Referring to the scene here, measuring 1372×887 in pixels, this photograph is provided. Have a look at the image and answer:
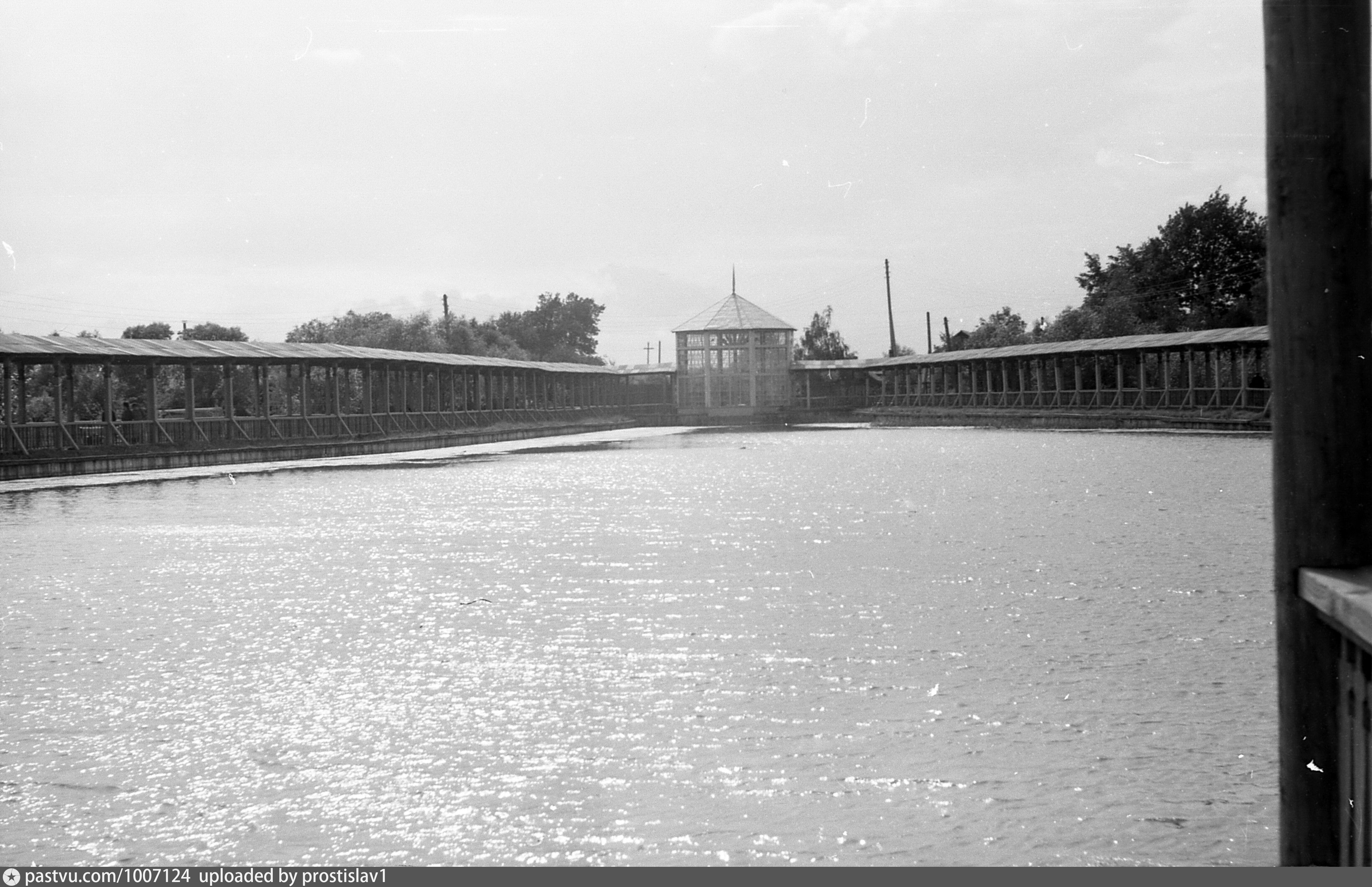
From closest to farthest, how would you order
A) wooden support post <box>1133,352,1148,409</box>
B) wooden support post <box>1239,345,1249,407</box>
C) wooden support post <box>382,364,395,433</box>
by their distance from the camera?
wooden support post <box>1239,345,1249,407</box> → wooden support post <box>382,364,395,433</box> → wooden support post <box>1133,352,1148,409</box>

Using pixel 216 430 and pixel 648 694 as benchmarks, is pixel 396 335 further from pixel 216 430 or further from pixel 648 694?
pixel 648 694

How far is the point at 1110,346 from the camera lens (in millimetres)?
44625

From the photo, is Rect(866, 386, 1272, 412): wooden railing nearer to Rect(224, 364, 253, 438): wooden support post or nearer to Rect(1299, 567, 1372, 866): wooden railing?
Rect(224, 364, 253, 438): wooden support post

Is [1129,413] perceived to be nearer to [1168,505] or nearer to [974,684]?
[1168,505]

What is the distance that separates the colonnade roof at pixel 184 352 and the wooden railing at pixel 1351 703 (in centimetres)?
2561

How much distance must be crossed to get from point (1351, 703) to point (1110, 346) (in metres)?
43.7

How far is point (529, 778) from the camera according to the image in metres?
5.14

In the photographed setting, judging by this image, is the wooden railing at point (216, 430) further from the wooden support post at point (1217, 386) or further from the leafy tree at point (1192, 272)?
the leafy tree at point (1192, 272)

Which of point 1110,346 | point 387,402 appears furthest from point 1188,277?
point 387,402

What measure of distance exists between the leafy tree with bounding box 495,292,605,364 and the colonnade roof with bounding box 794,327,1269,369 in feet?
142

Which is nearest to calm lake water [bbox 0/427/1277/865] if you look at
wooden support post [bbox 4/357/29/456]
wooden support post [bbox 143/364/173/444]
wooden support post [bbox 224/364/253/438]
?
wooden support post [bbox 4/357/29/456]

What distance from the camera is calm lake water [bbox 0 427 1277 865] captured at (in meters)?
4.50

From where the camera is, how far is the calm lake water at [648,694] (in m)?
4.50

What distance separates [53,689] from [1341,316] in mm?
6225
